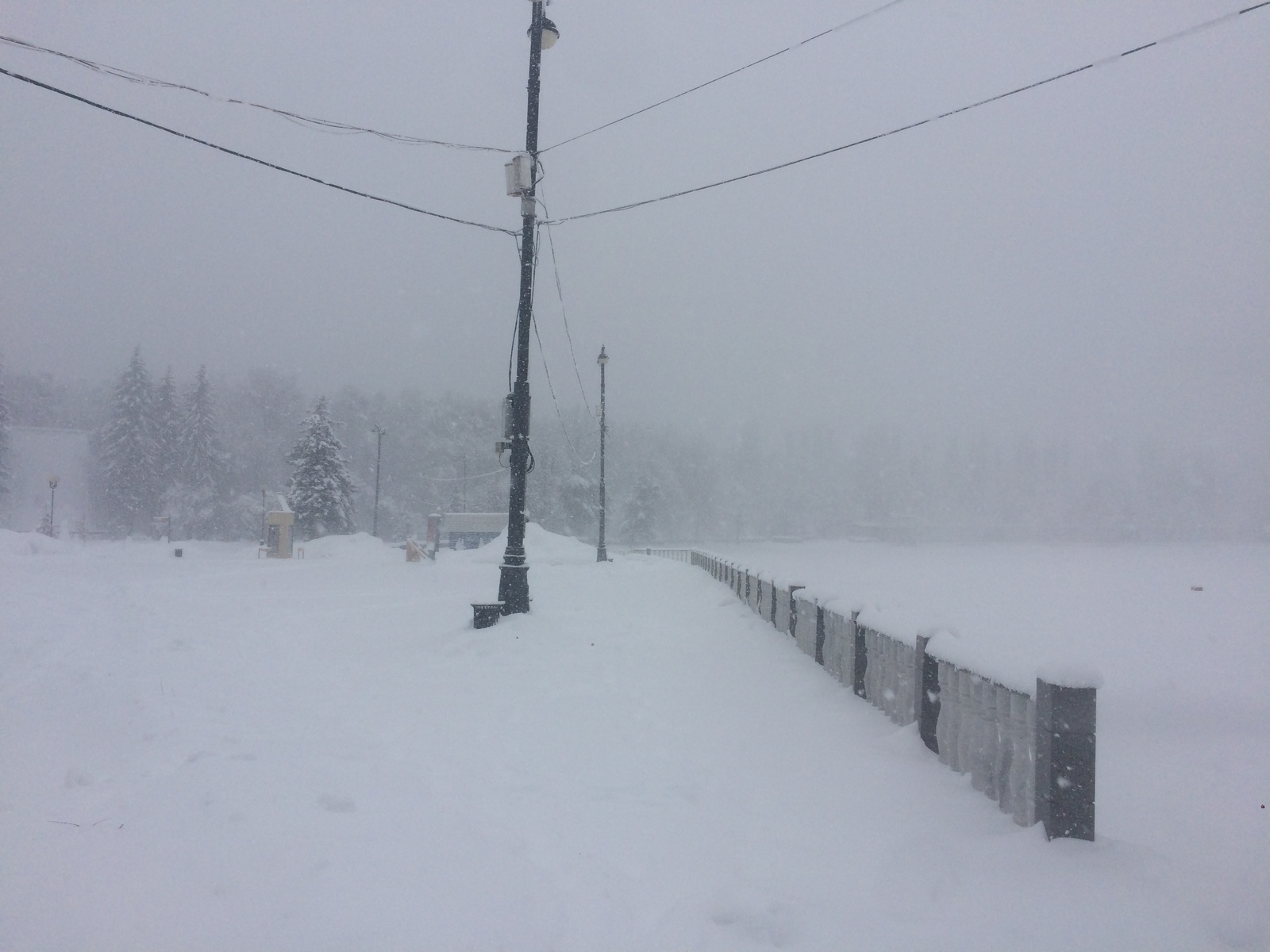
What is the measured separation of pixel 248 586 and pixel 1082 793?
20.4 metres

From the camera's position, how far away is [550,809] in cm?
485

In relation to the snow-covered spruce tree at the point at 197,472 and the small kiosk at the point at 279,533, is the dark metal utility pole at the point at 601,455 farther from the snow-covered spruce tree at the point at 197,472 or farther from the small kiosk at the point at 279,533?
the snow-covered spruce tree at the point at 197,472

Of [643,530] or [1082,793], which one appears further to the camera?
[643,530]

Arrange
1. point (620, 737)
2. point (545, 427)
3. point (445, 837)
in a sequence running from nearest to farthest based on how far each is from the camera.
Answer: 1. point (445, 837)
2. point (620, 737)
3. point (545, 427)

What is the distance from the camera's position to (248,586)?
19.6 meters

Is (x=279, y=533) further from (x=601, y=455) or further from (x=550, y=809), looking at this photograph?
(x=550, y=809)

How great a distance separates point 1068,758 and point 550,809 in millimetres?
3172

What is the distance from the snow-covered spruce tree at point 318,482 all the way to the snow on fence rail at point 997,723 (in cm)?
5623

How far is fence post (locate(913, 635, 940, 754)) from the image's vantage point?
5758 millimetres

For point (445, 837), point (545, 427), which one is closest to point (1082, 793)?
point (445, 837)

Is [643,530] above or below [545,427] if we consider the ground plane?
below

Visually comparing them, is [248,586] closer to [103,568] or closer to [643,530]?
[103,568]

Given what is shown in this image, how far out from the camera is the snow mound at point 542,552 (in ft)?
106

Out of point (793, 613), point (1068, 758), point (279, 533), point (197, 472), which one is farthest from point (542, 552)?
point (197, 472)
